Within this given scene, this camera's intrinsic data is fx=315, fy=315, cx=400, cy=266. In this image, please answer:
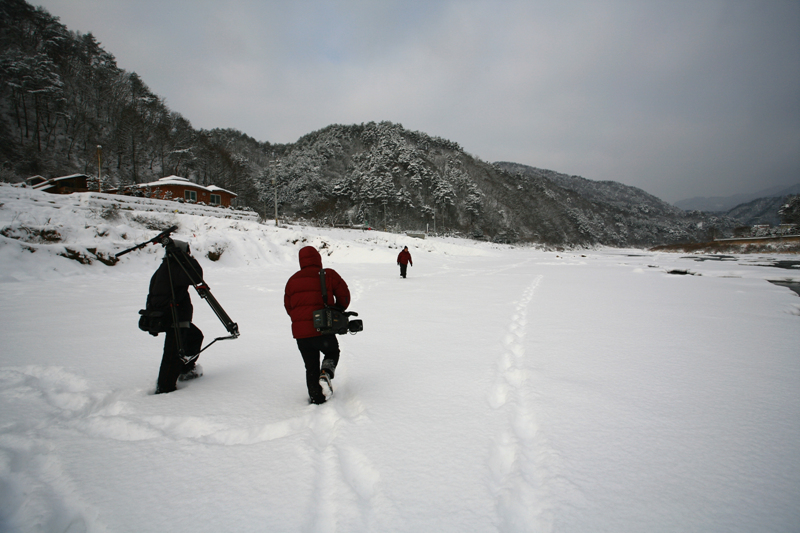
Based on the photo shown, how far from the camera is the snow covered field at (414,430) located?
1854 millimetres

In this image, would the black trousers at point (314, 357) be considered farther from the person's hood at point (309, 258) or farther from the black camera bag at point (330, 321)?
the person's hood at point (309, 258)

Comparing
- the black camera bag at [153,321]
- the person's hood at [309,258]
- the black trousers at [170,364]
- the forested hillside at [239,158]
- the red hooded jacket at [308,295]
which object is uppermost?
the forested hillside at [239,158]

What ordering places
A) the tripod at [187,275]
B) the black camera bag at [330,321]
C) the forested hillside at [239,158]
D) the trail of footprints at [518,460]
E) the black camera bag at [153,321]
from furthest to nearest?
the forested hillside at [239,158] → the tripod at [187,275] → the black camera bag at [153,321] → the black camera bag at [330,321] → the trail of footprints at [518,460]

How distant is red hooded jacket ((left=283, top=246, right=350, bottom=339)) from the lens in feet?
9.95

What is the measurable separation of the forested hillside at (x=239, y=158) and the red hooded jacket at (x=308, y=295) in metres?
26.7

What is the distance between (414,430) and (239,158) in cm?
7907

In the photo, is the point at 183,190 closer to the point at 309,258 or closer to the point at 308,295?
the point at 309,258

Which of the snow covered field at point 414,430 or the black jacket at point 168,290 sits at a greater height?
the black jacket at point 168,290

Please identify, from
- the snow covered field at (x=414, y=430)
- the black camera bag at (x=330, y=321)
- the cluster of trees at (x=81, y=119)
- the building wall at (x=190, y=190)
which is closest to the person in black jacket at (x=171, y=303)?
the snow covered field at (x=414, y=430)

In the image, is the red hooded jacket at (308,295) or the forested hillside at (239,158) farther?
the forested hillside at (239,158)

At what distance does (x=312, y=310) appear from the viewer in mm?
3023

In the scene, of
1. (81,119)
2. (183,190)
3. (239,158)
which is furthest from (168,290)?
(239,158)

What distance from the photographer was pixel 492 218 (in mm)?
79625

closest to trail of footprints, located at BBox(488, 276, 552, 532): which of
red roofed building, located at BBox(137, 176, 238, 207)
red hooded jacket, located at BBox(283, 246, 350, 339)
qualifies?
red hooded jacket, located at BBox(283, 246, 350, 339)
